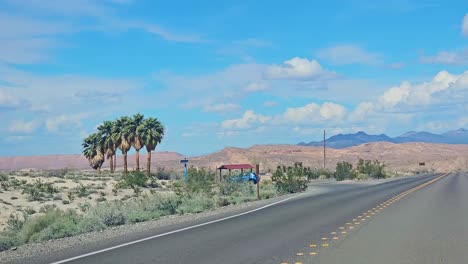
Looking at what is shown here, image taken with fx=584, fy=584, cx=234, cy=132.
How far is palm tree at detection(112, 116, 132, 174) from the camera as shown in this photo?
69.3 metres

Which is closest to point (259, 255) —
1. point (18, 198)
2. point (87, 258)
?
point (87, 258)

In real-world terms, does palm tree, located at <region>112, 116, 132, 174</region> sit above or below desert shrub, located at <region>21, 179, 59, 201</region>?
above

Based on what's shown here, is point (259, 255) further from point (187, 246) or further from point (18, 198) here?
point (18, 198)

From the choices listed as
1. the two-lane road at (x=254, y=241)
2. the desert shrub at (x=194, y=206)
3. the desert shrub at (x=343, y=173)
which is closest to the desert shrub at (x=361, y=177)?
the desert shrub at (x=343, y=173)

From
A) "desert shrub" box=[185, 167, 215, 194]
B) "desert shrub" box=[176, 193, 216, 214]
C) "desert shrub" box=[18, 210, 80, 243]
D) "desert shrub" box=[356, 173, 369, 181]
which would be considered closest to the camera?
"desert shrub" box=[18, 210, 80, 243]

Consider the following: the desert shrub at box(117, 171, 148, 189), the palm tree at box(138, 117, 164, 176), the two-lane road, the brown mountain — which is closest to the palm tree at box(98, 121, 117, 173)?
the palm tree at box(138, 117, 164, 176)

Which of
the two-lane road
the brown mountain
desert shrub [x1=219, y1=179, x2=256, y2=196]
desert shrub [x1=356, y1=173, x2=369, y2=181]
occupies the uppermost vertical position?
the brown mountain

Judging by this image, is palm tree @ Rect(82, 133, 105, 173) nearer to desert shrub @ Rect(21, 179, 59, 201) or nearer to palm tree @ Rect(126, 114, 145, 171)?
A: palm tree @ Rect(126, 114, 145, 171)

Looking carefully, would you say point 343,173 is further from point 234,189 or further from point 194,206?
point 194,206

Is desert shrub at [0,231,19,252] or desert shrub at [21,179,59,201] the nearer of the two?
desert shrub at [0,231,19,252]

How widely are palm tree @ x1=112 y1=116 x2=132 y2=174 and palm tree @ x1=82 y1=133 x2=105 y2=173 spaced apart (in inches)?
236

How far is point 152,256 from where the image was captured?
11672mm

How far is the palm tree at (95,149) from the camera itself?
254 feet

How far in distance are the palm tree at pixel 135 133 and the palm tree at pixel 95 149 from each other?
9.60 metres
